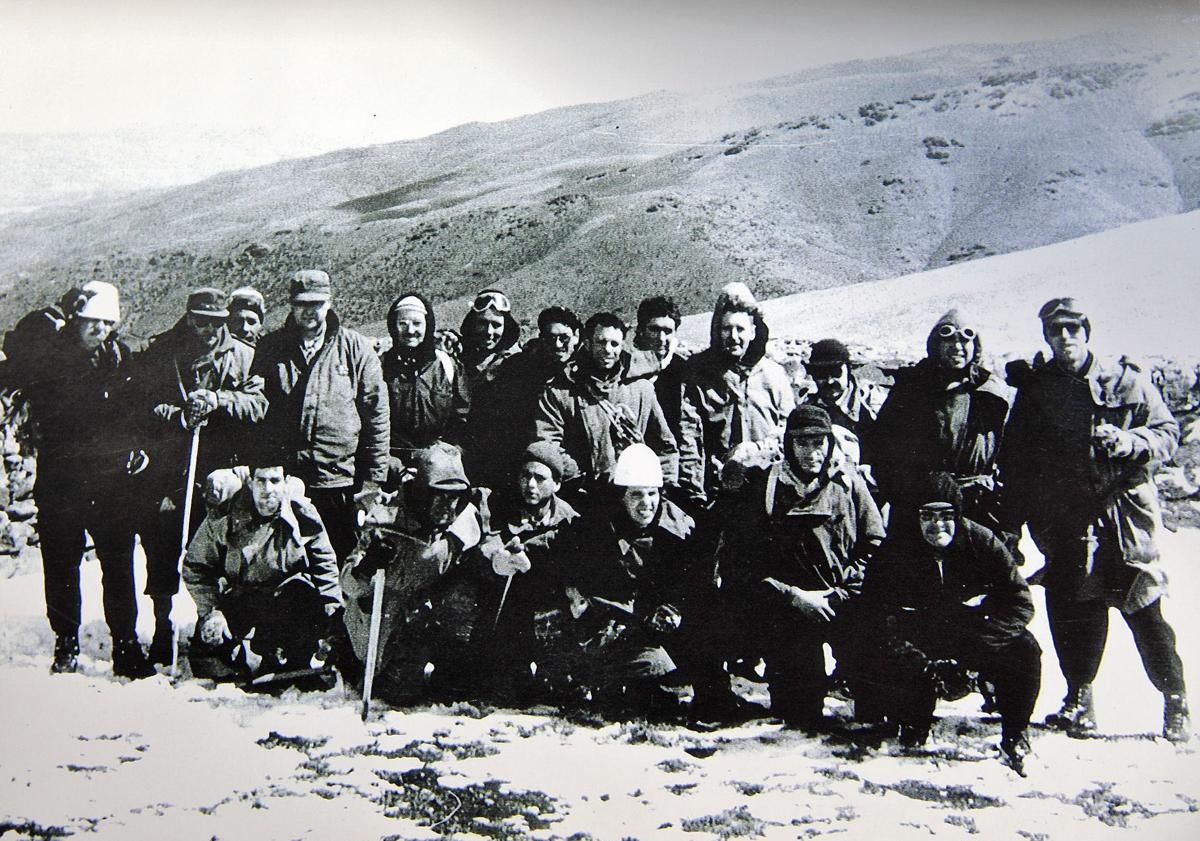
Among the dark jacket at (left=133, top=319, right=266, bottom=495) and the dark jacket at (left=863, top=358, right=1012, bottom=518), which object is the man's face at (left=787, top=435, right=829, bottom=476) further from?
the dark jacket at (left=133, top=319, right=266, bottom=495)

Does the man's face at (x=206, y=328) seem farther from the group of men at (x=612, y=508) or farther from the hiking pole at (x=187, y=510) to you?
the hiking pole at (x=187, y=510)

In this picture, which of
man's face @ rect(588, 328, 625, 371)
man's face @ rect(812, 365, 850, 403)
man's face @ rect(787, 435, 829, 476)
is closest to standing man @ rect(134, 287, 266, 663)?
man's face @ rect(588, 328, 625, 371)

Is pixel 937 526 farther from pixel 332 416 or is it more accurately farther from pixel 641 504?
pixel 332 416

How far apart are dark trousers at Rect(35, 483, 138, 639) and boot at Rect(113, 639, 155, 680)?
0.12m

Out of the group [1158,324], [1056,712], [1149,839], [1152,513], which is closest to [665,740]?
[1056,712]

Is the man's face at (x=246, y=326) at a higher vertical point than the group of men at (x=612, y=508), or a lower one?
higher

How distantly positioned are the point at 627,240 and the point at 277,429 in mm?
2231

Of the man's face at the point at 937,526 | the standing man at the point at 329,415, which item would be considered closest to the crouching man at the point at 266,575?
the standing man at the point at 329,415

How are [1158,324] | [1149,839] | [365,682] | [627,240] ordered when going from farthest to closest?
[627,240] < [1158,324] < [365,682] < [1149,839]

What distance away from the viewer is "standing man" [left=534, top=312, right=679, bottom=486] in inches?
183

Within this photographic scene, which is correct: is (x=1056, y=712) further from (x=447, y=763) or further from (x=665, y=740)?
(x=447, y=763)

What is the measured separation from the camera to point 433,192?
5855mm

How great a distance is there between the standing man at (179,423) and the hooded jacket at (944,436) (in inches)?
122

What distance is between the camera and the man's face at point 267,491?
4.64 m
